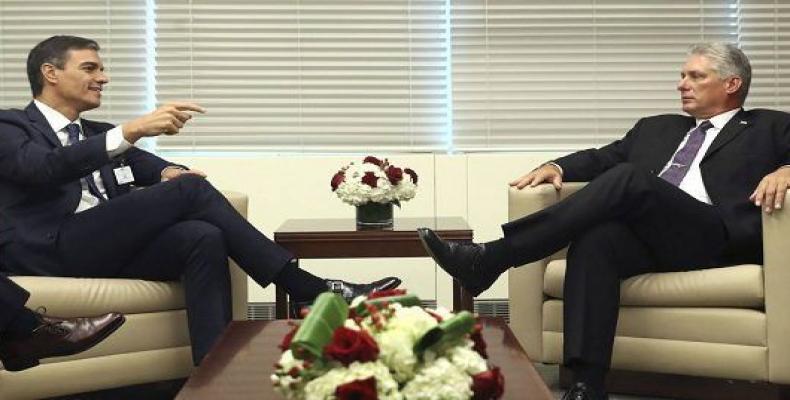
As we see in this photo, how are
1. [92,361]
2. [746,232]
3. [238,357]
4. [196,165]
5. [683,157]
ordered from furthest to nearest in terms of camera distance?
[196,165] < [683,157] < [746,232] < [92,361] < [238,357]

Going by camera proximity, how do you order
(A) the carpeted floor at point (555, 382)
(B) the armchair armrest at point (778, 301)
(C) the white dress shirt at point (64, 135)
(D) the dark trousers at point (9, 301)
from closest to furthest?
1. (D) the dark trousers at point (9, 301)
2. (B) the armchair armrest at point (778, 301)
3. (A) the carpeted floor at point (555, 382)
4. (C) the white dress shirt at point (64, 135)

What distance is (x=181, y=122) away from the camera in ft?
12.0

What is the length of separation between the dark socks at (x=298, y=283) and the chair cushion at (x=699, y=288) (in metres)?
0.88

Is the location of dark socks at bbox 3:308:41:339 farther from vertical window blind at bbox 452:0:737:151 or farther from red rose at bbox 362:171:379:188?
vertical window blind at bbox 452:0:737:151

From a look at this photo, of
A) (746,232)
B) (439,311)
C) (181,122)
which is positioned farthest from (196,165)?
(439,311)

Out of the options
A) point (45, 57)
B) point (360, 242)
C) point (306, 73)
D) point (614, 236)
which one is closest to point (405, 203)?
point (306, 73)

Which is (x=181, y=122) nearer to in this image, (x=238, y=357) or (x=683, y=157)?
(x=238, y=357)

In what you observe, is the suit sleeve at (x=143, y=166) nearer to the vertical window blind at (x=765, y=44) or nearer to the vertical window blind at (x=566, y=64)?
the vertical window blind at (x=566, y=64)

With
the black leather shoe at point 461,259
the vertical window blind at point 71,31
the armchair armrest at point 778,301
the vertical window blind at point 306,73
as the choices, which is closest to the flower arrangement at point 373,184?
the black leather shoe at point 461,259

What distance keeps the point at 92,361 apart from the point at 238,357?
1087 millimetres

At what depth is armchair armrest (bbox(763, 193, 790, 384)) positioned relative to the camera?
131 inches

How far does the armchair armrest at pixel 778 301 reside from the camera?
3316 millimetres

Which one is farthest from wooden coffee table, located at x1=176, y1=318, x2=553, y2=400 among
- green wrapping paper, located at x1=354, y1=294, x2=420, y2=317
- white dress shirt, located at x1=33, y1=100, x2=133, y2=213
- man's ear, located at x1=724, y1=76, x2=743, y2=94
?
man's ear, located at x1=724, y1=76, x2=743, y2=94

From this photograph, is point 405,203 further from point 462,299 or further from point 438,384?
point 438,384
